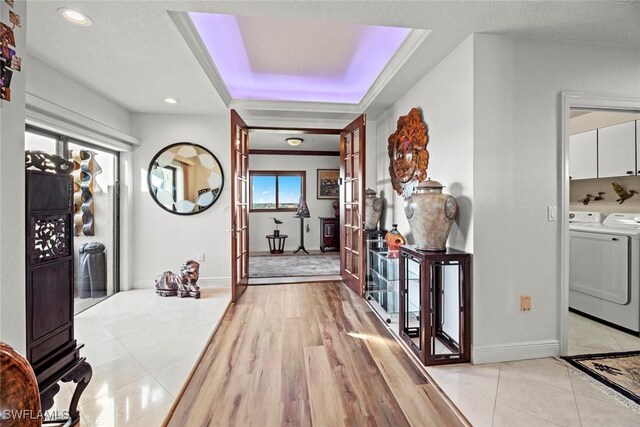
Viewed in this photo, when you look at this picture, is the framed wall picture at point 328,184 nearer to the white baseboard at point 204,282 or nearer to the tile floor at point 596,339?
the white baseboard at point 204,282

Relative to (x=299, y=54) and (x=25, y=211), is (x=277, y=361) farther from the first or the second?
(x=299, y=54)

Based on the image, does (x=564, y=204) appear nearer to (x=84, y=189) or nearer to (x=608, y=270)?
(x=608, y=270)

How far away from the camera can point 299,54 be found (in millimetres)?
2938

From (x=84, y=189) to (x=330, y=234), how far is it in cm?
487

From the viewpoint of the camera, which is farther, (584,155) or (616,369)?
(584,155)

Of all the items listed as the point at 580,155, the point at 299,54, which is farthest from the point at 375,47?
the point at 580,155

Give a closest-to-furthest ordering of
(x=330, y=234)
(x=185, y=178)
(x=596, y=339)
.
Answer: (x=596, y=339), (x=185, y=178), (x=330, y=234)

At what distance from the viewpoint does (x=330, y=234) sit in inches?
283

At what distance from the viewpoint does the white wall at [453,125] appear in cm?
221

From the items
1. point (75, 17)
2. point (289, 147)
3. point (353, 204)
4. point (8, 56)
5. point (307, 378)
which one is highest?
point (289, 147)

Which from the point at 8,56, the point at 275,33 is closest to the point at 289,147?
the point at 275,33

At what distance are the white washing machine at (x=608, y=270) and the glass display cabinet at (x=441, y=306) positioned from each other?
166cm

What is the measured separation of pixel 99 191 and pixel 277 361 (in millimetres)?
3097

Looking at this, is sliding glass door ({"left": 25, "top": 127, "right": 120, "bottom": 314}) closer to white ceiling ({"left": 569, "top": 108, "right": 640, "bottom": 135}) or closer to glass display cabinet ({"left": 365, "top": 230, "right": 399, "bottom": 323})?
glass display cabinet ({"left": 365, "top": 230, "right": 399, "bottom": 323})
